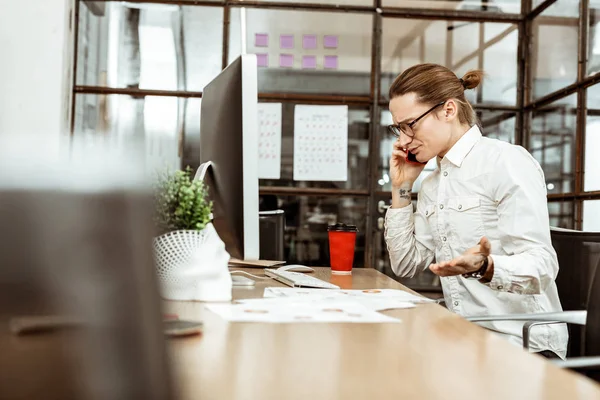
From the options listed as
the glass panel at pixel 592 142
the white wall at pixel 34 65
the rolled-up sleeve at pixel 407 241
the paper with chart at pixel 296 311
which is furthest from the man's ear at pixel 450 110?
the white wall at pixel 34 65

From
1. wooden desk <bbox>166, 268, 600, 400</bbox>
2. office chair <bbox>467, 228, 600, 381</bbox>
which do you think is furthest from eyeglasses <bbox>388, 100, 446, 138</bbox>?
wooden desk <bbox>166, 268, 600, 400</bbox>

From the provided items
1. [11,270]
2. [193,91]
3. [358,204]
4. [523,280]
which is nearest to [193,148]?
[193,91]

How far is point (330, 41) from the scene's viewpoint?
3.61 meters

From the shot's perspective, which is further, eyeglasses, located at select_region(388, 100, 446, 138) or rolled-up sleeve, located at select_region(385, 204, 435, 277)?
rolled-up sleeve, located at select_region(385, 204, 435, 277)

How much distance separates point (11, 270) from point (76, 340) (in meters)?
0.04

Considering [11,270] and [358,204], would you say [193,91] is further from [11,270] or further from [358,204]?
[11,270]

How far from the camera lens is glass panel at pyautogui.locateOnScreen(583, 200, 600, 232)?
2748mm

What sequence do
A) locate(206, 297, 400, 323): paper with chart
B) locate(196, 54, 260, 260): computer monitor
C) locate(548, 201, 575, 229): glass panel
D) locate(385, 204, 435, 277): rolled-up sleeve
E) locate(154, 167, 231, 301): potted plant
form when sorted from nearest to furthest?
locate(206, 297, 400, 323): paper with chart, locate(154, 167, 231, 301): potted plant, locate(196, 54, 260, 260): computer monitor, locate(385, 204, 435, 277): rolled-up sleeve, locate(548, 201, 575, 229): glass panel

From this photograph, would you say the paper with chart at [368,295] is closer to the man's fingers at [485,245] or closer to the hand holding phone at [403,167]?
the man's fingers at [485,245]

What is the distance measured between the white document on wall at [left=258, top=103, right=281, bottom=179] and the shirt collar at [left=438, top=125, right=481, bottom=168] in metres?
1.71

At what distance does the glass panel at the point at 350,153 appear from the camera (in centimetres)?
353

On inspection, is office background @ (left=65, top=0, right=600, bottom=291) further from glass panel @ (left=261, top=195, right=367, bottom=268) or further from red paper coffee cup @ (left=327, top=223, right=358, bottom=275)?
red paper coffee cup @ (left=327, top=223, right=358, bottom=275)

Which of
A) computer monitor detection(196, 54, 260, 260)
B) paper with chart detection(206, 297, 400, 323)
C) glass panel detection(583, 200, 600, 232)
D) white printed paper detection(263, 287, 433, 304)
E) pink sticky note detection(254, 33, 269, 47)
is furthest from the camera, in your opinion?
pink sticky note detection(254, 33, 269, 47)

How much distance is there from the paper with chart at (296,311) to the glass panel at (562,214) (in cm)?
216
